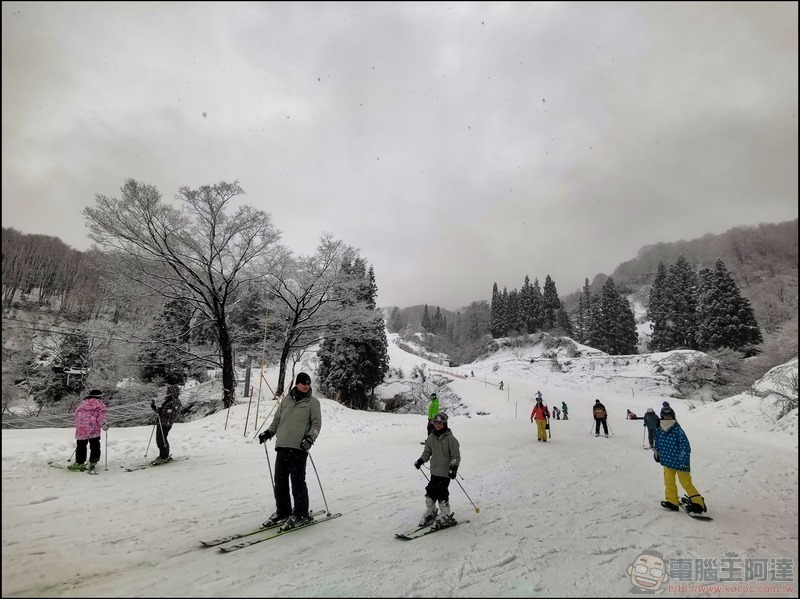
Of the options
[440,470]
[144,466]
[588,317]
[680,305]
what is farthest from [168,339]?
[680,305]

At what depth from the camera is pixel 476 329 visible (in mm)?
10844

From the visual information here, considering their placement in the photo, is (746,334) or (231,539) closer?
(231,539)

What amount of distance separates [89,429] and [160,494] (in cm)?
→ 197

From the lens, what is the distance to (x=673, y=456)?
5105mm

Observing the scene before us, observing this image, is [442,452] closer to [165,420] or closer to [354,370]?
[165,420]

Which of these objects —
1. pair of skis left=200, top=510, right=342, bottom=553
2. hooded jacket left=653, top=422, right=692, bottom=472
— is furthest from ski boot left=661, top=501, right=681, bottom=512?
pair of skis left=200, top=510, right=342, bottom=553

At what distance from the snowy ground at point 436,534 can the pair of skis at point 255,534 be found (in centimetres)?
10

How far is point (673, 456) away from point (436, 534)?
11.5ft

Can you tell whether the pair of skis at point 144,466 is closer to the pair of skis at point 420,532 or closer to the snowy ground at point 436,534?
the snowy ground at point 436,534

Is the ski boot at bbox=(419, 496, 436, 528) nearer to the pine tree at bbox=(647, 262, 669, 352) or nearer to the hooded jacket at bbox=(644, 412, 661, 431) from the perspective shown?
the hooded jacket at bbox=(644, 412, 661, 431)

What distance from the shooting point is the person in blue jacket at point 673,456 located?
16.3 feet

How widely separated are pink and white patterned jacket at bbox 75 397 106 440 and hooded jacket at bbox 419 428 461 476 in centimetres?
567

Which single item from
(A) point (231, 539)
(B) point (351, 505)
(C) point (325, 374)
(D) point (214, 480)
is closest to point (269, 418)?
(D) point (214, 480)

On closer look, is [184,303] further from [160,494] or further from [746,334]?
[746,334]
